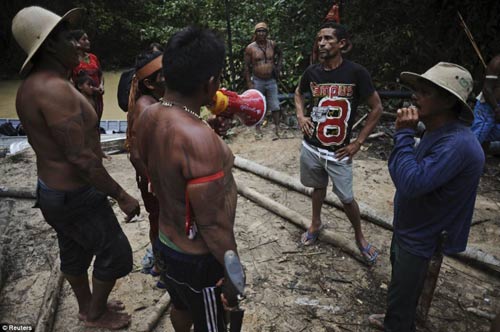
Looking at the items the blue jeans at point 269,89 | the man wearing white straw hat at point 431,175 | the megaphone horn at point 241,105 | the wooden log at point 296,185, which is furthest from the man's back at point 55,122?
the blue jeans at point 269,89

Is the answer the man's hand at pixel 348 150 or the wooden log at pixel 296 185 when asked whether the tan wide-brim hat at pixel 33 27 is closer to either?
the man's hand at pixel 348 150

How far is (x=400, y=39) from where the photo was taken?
8.09m

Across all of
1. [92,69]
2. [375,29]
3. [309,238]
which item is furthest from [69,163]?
[375,29]

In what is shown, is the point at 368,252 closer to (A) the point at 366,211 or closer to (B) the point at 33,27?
(A) the point at 366,211

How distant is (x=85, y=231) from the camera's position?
250 cm

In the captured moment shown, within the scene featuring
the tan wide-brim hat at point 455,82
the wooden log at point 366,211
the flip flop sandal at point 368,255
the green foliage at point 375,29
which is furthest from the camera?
the green foliage at point 375,29

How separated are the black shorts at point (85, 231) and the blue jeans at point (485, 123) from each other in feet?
17.3

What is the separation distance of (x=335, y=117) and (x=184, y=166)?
2.16m

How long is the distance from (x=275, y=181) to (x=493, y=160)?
166 inches

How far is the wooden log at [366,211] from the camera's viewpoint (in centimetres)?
341

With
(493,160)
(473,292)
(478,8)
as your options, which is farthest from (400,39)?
(473,292)

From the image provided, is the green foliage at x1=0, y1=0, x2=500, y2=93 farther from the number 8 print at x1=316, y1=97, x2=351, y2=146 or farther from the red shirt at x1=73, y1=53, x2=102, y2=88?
the number 8 print at x1=316, y1=97, x2=351, y2=146

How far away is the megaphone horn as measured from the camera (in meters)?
2.43

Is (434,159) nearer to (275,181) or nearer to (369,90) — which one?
(369,90)
